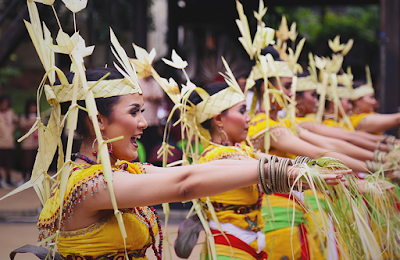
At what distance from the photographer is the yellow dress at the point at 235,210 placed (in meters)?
2.30

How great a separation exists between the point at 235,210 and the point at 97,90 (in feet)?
3.77

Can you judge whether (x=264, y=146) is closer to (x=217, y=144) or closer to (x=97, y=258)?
(x=217, y=144)

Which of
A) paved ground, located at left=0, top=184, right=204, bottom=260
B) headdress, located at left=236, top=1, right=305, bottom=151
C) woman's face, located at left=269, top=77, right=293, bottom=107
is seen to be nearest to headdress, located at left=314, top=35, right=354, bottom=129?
headdress, located at left=236, top=1, right=305, bottom=151

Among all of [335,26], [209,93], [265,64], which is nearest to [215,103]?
[209,93]

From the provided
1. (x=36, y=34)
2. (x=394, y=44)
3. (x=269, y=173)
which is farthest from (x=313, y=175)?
(x=394, y=44)

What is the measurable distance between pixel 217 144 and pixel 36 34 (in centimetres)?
123

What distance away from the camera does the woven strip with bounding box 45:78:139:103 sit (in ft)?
5.09

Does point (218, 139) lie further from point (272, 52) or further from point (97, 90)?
point (272, 52)

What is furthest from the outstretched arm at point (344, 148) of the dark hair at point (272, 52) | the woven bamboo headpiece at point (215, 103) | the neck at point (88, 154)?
the neck at point (88, 154)

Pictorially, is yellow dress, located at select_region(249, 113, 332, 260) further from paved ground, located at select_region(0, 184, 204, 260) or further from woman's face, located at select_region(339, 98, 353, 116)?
woman's face, located at select_region(339, 98, 353, 116)

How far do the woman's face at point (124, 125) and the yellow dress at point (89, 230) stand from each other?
4.7 inches

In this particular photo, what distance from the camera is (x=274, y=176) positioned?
1373mm

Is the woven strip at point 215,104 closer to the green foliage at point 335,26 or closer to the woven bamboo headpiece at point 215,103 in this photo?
the woven bamboo headpiece at point 215,103

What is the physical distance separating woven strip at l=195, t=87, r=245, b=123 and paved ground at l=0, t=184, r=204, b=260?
118 cm
